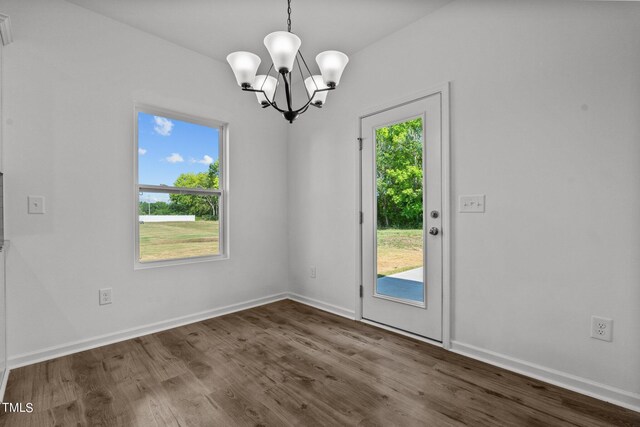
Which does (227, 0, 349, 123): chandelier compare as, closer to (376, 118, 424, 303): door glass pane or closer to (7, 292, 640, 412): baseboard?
(376, 118, 424, 303): door glass pane

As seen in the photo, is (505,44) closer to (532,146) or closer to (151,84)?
(532,146)

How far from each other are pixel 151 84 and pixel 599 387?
12.9ft

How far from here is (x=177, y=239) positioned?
10.1 ft

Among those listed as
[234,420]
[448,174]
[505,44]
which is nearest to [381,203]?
[448,174]

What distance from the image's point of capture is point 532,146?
2023 millimetres

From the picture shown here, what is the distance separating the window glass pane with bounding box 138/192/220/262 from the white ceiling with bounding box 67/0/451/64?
1488 mm

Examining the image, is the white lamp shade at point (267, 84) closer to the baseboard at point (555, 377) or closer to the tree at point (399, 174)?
the tree at point (399, 174)

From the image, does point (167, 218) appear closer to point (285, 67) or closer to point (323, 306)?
point (323, 306)

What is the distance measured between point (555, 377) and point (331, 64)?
7.69ft

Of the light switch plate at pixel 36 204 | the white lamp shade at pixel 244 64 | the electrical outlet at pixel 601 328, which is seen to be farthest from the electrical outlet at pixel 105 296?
the electrical outlet at pixel 601 328

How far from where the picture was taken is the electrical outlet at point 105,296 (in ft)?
8.28

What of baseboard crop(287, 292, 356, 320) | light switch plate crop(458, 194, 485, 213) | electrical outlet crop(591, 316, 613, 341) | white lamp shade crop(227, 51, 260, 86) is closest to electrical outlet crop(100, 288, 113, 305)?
baseboard crop(287, 292, 356, 320)

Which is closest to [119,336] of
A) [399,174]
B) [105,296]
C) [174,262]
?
[105,296]

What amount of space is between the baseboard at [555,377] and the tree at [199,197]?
8.49ft
